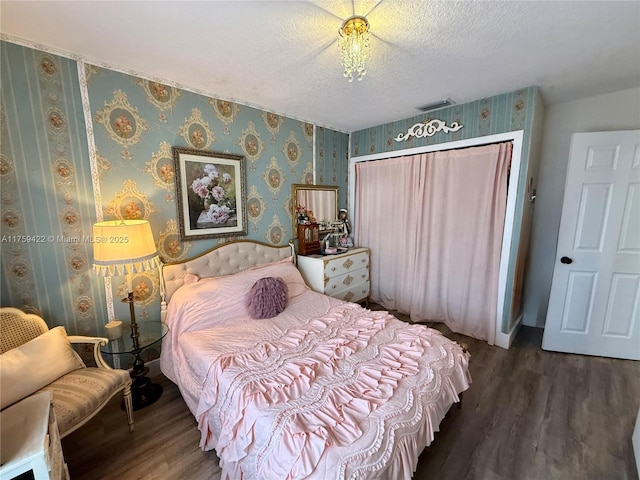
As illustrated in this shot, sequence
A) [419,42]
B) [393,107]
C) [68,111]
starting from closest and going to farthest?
[419,42] < [68,111] < [393,107]

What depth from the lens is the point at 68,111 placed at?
1.73 m

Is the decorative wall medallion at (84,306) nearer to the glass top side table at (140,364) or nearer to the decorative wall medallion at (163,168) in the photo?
the glass top side table at (140,364)

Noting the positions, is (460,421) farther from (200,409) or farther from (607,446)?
(200,409)

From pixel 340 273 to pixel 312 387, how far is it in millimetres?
1856

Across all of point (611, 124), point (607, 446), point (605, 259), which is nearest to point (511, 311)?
point (605, 259)

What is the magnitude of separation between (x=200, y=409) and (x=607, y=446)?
2415mm

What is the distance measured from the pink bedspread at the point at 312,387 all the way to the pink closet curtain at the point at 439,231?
4.20ft

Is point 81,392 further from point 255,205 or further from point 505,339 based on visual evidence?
point 505,339

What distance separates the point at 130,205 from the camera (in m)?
2.00

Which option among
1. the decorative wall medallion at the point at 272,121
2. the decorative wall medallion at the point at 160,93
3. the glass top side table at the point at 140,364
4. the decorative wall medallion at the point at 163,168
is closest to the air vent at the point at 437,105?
the decorative wall medallion at the point at 272,121

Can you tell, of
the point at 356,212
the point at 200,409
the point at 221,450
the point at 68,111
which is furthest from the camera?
the point at 356,212

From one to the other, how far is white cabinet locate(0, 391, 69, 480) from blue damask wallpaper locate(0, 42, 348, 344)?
3.03 ft

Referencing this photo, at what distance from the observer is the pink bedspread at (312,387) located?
3.35 feet

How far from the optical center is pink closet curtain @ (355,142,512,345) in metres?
2.58
